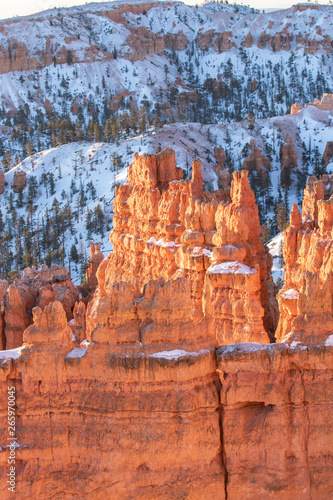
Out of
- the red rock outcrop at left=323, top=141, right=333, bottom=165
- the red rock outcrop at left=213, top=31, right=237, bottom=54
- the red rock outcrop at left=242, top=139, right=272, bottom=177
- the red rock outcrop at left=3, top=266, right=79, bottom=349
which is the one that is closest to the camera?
the red rock outcrop at left=3, top=266, right=79, bottom=349

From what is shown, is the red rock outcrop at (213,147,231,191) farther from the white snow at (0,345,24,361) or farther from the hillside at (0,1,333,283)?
the white snow at (0,345,24,361)

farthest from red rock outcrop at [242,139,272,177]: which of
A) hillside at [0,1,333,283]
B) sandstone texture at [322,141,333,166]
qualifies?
sandstone texture at [322,141,333,166]

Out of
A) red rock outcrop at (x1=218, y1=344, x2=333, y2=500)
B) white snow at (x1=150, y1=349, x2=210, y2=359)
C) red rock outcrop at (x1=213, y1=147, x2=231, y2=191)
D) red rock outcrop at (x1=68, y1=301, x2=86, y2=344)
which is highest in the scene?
red rock outcrop at (x1=213, y1=147, x2=231, y2=191)

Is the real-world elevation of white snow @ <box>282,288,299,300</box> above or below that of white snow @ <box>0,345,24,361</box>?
above

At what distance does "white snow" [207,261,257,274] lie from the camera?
20.0 meters

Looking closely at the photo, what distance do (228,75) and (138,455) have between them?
534 ft

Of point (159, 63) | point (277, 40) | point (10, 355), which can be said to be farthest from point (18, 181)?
point (277, 40)

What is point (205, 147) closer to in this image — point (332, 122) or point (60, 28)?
point (332, 122)

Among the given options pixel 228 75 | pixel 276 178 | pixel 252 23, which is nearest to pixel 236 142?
pixel 276 178

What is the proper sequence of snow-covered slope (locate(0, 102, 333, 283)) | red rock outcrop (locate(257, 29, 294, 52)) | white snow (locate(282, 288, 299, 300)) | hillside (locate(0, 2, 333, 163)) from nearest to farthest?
white snow (locate(282, 288, 299, 300))
snow-covered slope (locate(0, 102, 333, 283))
hillside (locate(0, 2, 333, 163))
red rock outcrop (locate(257, 29, 294, 52))

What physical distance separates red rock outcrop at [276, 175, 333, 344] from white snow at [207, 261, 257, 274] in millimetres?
1268

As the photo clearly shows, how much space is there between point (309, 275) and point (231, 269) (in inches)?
374

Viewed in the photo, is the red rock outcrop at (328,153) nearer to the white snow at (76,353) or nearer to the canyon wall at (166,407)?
the canyon wall at (166,407)

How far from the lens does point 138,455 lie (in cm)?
997
